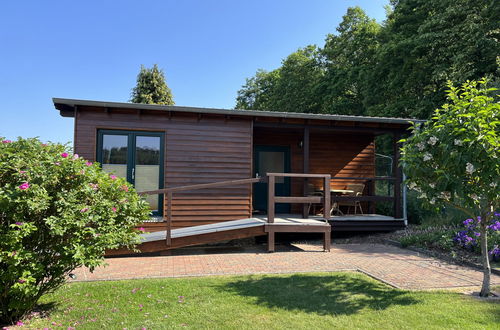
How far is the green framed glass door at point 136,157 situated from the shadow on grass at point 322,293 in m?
4.05

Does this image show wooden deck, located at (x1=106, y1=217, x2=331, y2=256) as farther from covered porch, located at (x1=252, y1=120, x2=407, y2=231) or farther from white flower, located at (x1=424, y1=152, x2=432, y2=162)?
white flower, located at (x1=424, y1=152, x2=432, y2=162)

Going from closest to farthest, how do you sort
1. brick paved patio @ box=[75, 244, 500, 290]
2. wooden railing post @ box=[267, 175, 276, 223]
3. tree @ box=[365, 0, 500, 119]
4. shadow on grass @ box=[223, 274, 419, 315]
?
shadow on grass @ box=[223, 274, 419, 315] < brick paved patio @ box=[75, 244, 500, 290] < wooden railing post @ box=[267, 175, 276, 223] < tree @ box=[365, 0, 500, 119]

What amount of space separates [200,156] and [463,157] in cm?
560

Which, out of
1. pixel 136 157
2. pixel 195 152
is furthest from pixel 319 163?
pixel 136 157

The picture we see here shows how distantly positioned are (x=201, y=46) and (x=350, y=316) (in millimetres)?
21501

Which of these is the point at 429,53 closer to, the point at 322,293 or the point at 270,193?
the point at 270,193

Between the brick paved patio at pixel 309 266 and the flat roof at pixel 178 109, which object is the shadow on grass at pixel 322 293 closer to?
the brick paved patio at pixel 309 266

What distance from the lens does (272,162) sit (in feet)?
32.9

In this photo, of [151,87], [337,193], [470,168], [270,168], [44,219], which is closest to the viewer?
[44,219]

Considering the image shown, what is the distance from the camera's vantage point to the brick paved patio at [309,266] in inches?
186

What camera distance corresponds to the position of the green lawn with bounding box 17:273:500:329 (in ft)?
10.1

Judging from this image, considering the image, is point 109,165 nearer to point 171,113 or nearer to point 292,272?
point 171,113

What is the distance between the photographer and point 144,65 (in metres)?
29.2

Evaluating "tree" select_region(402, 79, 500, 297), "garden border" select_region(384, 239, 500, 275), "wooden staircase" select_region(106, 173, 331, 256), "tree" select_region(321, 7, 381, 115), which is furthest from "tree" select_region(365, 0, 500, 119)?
"tree" select_region(402, 79, 500, 297)
